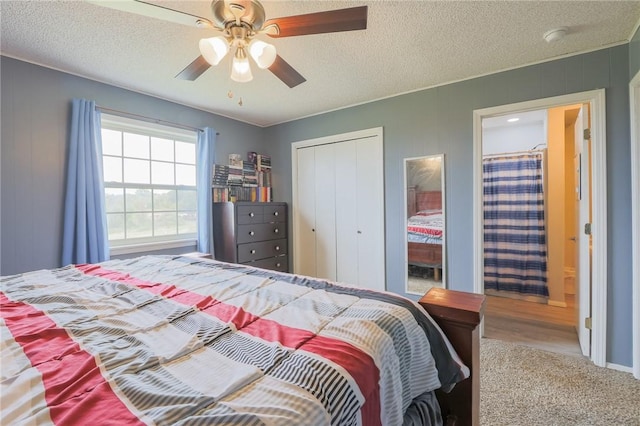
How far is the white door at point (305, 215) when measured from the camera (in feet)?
12.5

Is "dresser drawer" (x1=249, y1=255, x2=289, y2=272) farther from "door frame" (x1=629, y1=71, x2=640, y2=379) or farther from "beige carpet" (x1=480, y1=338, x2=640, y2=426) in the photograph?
"door frame" (x1=629, y1=71, x2=640, y2=379)

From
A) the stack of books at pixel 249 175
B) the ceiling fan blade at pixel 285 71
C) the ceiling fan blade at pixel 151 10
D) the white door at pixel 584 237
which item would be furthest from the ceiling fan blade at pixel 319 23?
the stack of books at pixel 249 175

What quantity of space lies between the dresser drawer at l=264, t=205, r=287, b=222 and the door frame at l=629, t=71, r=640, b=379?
3.33 metres

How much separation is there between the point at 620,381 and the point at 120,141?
456 centimetres

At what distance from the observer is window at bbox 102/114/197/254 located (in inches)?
110

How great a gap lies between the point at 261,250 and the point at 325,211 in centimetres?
96

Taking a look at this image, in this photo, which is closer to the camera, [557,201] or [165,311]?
[165,311]

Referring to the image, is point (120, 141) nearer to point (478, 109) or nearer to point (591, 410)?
point (478, 109)

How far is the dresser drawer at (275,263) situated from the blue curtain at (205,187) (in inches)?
23.8

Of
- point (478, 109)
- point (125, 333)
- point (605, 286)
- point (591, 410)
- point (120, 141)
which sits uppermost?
point (478, 109)

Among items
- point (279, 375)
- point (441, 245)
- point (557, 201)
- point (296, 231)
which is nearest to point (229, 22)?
point (279, 375)

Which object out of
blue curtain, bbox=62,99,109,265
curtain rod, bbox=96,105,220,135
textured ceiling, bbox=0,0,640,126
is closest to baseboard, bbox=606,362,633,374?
textured ceiling, bbox=0,0,640,126

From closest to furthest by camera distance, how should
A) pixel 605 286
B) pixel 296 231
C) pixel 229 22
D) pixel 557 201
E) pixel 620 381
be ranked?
1. pixel 229 22
2. pixel 620 381
3. pixel 605 286
4. pixel 557 201
5. pixel 296 231

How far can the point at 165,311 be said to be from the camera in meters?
1.11
